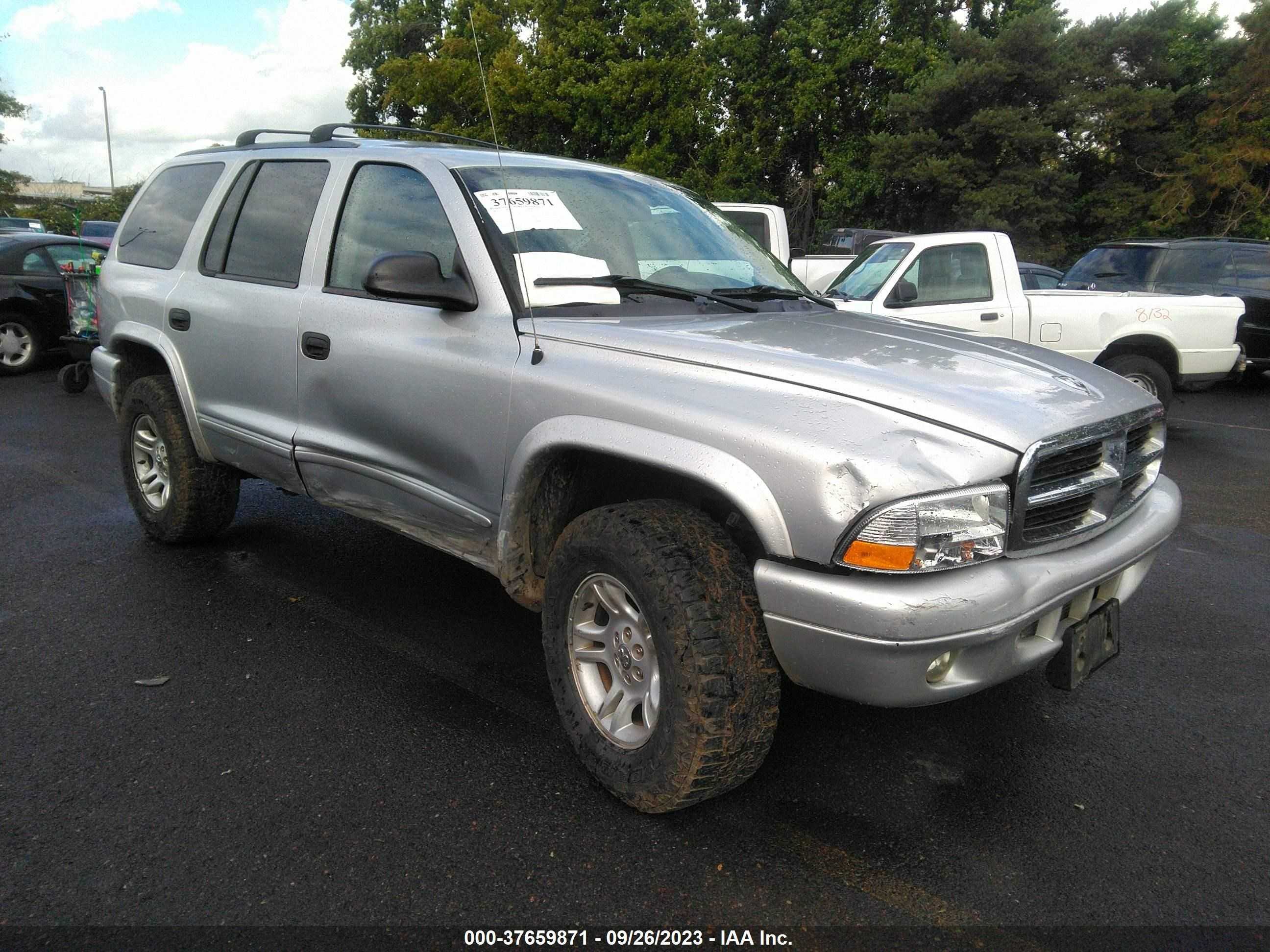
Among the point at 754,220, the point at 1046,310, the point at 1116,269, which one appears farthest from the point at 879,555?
the point at 1116,269

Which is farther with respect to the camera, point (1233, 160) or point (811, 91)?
point (811, 91)

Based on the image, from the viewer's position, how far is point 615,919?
7.54ft

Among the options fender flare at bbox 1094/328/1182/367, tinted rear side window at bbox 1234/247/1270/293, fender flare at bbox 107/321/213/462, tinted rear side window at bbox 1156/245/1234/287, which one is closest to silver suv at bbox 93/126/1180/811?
fender flare at bbox 107/321/213/462

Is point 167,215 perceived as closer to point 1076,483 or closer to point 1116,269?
point 1076,483

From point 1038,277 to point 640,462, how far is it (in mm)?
13576

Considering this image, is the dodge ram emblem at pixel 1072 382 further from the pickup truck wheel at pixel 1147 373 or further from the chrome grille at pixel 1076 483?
the pickup truck wheel at pixel 1147 373

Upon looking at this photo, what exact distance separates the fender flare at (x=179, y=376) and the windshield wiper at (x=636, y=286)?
211cm

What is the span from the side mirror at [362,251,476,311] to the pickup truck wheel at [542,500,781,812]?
83 cm

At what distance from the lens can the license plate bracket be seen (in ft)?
8.47

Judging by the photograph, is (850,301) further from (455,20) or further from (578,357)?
(455,20)

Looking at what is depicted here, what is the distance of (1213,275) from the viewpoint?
34.9 feet

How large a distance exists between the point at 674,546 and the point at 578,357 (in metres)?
0.66

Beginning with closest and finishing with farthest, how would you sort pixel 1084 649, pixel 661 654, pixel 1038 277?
pixel 661 654 → pixel 1084 649 → pixel 1038 277

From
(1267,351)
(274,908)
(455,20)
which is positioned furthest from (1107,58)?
(274,908)
